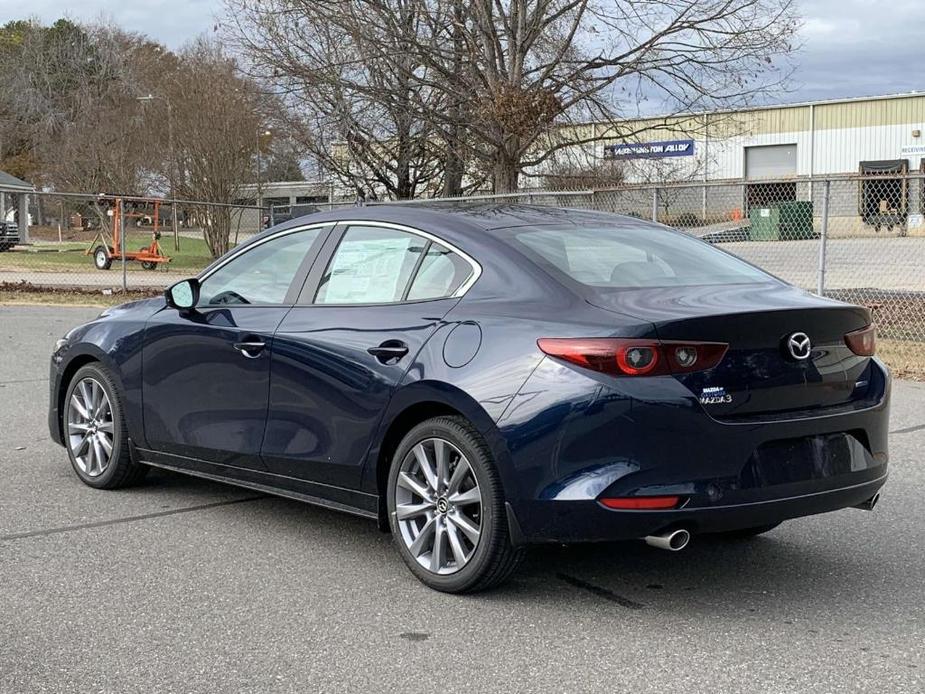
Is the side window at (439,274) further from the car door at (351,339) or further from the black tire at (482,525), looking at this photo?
the black tire at (482,525)

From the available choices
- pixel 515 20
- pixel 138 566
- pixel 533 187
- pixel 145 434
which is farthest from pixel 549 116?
pixel 138 566

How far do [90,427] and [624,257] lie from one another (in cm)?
331

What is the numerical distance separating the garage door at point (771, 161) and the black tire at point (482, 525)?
1956 inches

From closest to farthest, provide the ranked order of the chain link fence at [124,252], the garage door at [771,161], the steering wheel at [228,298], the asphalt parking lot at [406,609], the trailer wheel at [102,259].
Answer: the asphalt parking lot at [406,609] → the steering wheel at [228,298] → the chain link fence at [124,252] → the trailer wheel at [102,259] → the garage door at [771,161]

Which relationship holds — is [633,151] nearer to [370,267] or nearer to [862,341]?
[370,267]

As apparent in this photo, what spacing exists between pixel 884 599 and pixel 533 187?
61.4 ft

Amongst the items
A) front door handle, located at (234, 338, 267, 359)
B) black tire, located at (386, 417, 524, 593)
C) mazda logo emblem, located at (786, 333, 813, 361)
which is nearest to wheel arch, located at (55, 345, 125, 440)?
front door handle, located at (234, 338, 267, 359)

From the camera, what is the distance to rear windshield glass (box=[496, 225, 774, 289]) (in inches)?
182

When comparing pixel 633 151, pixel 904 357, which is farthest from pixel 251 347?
pixel 633 151

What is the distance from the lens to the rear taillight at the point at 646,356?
4.00 metres

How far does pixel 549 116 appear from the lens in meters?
19.0

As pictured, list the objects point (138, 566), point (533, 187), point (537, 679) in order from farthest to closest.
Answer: point (533, 187) → point (138, 566) → point (537, 679)

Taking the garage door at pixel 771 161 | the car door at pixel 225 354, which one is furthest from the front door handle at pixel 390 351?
the garage door at pixel 771 161

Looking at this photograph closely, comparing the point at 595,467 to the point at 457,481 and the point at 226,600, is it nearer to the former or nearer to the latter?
the point at 457,481
